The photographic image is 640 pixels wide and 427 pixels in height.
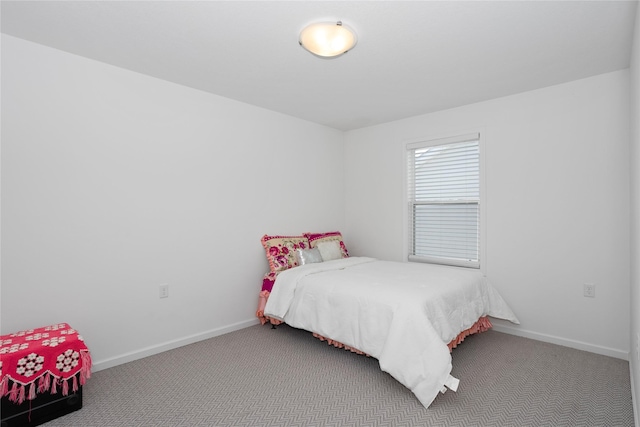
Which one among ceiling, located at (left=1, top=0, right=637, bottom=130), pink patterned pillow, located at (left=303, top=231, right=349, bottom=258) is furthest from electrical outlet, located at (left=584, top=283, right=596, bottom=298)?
pink patterned pillow, located at (left=303, top=231, right=349, bottom=258)

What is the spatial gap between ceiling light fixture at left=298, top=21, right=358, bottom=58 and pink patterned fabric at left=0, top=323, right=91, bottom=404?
237cm

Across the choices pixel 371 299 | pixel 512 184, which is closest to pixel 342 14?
pixel 371 299

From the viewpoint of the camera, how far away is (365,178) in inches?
183

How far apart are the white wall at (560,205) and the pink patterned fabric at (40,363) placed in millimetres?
3542

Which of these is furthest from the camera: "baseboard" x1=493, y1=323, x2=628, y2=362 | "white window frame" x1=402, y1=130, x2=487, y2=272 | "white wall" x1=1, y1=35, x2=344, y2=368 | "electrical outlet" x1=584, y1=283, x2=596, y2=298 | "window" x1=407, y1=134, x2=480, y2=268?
"window" x1=407, y1=134, x2=480, y2=268

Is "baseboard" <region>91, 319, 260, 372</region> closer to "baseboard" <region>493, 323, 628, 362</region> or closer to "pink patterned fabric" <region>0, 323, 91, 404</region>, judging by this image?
"pink patterned fabric" <region>0, 323, 91, 404</region>

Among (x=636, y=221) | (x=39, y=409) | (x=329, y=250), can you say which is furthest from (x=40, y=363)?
(x=636, y=221)

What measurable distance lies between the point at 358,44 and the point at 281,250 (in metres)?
2.21

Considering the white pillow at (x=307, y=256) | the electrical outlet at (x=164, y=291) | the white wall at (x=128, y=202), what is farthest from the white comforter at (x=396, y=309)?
the electrical outlet at (x=164, y=291)

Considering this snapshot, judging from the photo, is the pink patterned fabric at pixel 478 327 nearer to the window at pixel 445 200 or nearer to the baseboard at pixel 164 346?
the window at pixel 445 200

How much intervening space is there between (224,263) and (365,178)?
219 centimetres

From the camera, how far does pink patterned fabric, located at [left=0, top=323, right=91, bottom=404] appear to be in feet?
6.16

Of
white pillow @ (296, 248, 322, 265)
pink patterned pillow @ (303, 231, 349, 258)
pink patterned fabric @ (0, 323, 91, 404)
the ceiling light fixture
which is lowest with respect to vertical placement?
pink patterned fabric @ (0, 323, 91, 404)

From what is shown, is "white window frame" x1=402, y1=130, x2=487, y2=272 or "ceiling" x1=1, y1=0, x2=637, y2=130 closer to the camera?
"ceiling" x1=1, y1=0, x2=637, y2=130
